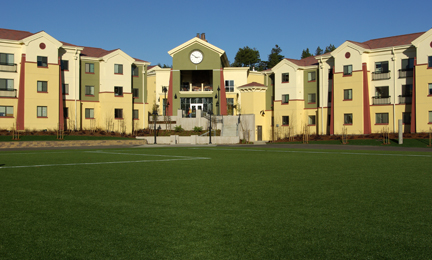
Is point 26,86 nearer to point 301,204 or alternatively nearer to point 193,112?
point 193,112

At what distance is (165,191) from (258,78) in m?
53.0

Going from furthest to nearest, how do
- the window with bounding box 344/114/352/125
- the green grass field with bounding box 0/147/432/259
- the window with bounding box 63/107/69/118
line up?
1. the window with bounding box 63/107/69/118
2. the window with bounding box 344/114/352/125
3. the green grass field with bounding box 0/147/432/259

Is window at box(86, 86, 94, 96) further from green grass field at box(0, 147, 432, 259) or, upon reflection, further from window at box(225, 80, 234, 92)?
green grass field at box(0, 147, 432, 259)

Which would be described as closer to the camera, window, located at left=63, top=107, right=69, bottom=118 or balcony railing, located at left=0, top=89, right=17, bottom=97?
balcony railing, located at left=0, top=89, right=17, bottom=97

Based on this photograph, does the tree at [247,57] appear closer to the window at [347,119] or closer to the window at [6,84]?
the window at [347,119]

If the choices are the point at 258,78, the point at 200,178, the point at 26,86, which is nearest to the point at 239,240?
the point at 200,178

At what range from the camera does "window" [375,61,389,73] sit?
44500mm

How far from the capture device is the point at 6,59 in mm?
42750

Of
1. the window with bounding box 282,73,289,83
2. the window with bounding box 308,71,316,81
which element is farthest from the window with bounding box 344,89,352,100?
the window with bounding box 282,73,289,83

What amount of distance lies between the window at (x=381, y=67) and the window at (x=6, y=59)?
43611 mm

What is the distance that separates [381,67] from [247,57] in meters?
55.6

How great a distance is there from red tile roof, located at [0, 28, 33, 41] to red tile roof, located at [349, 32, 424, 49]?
40.5 m

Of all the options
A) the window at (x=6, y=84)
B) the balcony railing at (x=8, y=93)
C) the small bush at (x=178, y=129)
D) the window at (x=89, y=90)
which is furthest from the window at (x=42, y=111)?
the small bush at (x=178, y=129)

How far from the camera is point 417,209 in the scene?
583 centimetres
